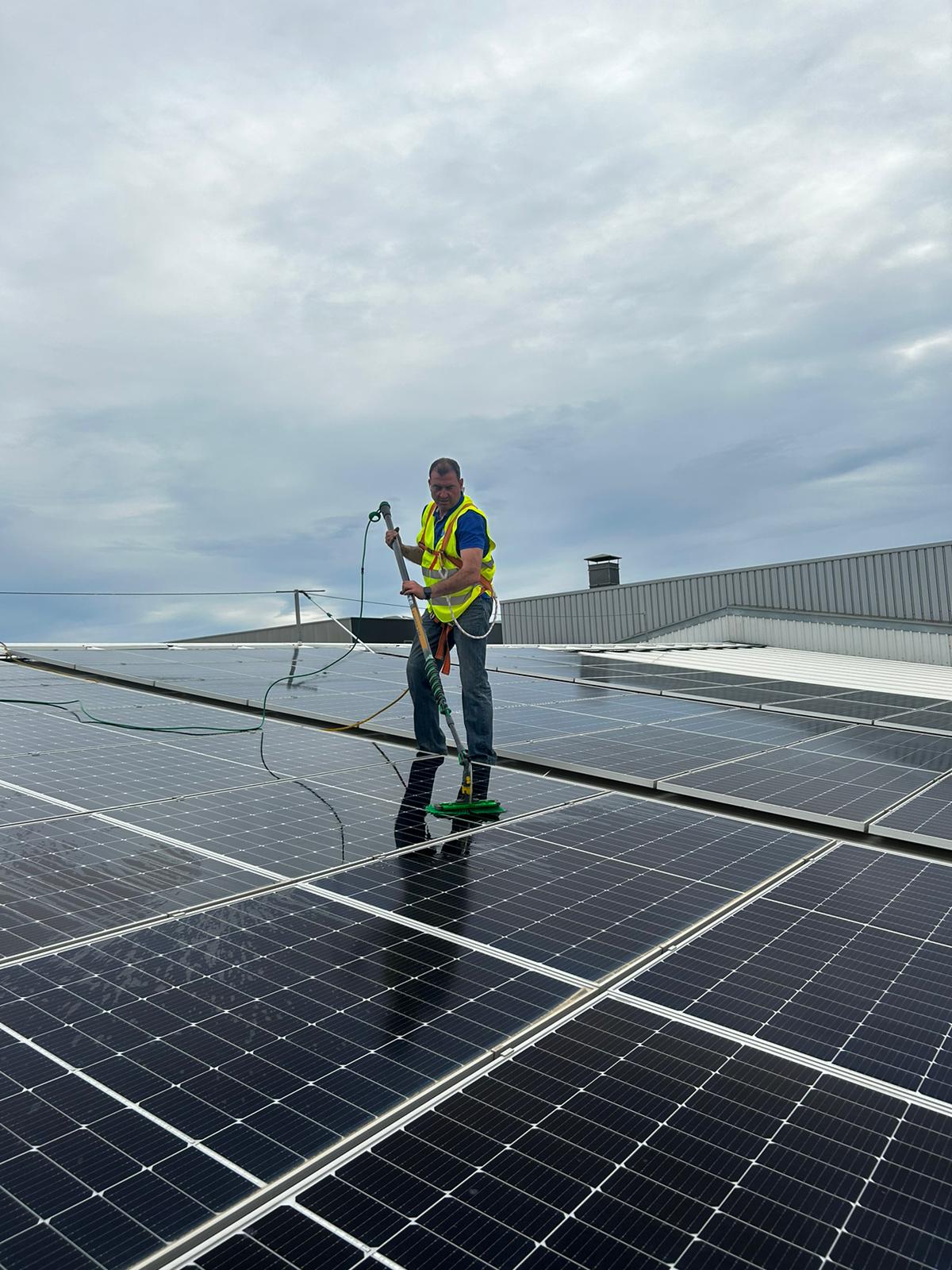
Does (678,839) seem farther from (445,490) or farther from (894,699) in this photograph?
(894,699)

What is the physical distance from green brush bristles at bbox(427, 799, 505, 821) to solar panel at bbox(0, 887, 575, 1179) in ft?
5.89

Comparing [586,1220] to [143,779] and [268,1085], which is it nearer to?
[268,1085]

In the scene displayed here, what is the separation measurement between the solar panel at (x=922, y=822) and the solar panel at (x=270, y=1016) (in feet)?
9.90

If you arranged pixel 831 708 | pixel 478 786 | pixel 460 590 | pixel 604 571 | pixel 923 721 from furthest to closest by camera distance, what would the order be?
pixel 604 571, pixel 831 708, pixel 923 721, pixel 460 590, pixel 478 786

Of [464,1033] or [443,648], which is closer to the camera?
[464,1033]

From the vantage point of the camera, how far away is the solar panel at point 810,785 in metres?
6.06

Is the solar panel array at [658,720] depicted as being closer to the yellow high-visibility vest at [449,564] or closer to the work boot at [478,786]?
the work boot at [478,786]

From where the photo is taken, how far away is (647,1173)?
2406 mm

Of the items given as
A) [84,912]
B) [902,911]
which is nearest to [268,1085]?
[84,912]

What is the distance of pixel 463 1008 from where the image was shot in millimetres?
3211

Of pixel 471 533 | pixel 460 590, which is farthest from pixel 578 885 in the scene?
pixel 471 533

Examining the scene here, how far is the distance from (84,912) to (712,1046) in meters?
2.61

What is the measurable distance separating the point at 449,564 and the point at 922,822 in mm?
3715

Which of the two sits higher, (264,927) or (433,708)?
(433,708)
